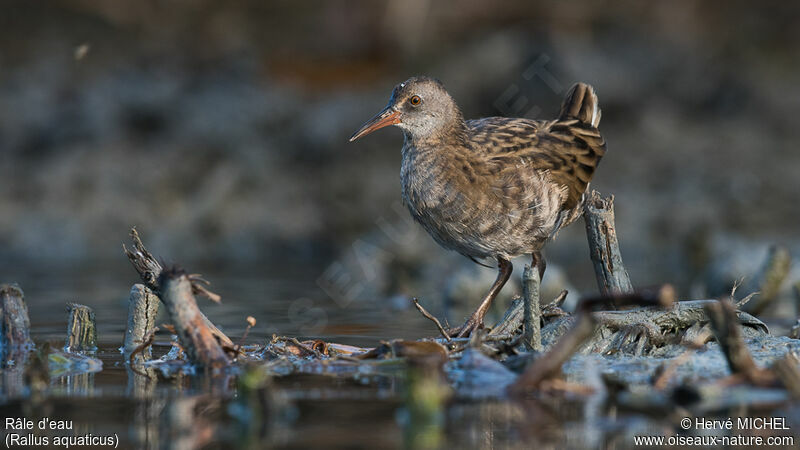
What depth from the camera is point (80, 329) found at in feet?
20.4

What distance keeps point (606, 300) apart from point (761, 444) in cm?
78

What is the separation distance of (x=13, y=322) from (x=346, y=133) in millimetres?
9980

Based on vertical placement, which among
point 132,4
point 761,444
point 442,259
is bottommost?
point 761,444

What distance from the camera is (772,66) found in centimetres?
1614

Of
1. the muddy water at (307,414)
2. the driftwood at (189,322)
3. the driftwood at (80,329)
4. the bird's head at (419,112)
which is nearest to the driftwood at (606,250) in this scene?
the bird's head at (419,112)

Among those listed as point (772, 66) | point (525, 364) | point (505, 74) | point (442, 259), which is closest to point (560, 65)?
point (505, 74)

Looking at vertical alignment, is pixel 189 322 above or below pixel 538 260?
below

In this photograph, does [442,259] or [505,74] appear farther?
[505,74]

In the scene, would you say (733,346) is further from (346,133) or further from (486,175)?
(346,133)

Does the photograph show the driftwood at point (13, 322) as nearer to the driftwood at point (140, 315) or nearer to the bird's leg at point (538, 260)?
the driftwood at point (140, 315)

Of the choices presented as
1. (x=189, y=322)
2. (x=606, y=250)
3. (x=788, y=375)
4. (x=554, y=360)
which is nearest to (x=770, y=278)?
(x=606, y=250)

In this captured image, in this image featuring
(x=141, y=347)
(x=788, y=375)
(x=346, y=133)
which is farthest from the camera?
(x=346, y=133)

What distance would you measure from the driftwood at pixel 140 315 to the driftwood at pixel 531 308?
7.03 feet

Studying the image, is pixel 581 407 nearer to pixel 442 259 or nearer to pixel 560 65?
pixel 442 259
